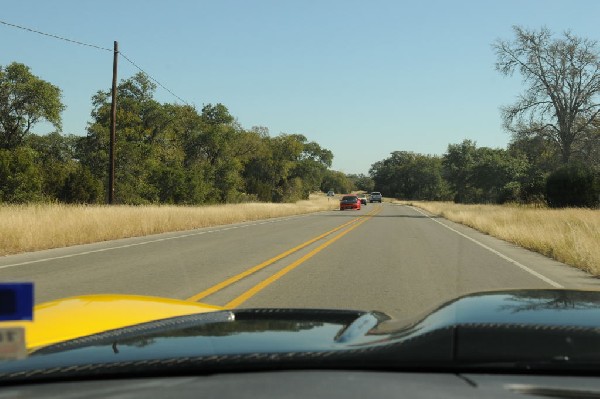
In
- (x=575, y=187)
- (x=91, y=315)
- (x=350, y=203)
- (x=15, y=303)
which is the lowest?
(x=350, y=203)

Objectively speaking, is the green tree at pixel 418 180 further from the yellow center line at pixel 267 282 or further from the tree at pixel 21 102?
the yellow center line at pixel 267 282

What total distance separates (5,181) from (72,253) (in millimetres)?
28917

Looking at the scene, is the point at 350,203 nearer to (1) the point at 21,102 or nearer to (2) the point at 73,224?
(1) the point at 21,102

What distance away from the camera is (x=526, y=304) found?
291 cm

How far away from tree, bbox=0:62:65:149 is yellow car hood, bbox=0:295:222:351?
161ft

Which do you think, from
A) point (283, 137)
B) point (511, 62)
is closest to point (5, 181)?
point (511, 62)

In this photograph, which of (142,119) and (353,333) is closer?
(353,333)

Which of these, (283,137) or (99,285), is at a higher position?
(283,137)

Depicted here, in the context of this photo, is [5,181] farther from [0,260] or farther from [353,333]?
[353,333]

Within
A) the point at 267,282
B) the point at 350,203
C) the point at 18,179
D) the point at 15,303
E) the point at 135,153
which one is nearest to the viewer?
the point at 15,303

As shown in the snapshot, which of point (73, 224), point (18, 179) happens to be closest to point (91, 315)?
point (73, 224)

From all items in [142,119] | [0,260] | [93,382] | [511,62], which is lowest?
[0,260]

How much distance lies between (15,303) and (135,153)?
49569 millimetres

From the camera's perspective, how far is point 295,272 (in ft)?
36.7
